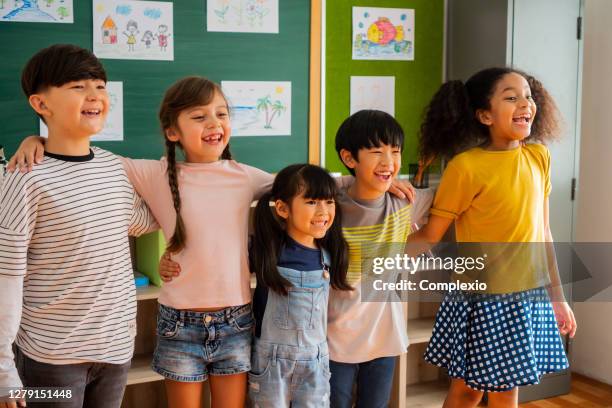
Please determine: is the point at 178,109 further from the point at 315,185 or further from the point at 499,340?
the point at 499,340

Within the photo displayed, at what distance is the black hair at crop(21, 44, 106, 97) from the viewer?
1613 mm

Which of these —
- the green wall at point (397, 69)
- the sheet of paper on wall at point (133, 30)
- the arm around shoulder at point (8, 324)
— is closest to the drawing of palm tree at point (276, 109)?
the green wall at point (397, 69)

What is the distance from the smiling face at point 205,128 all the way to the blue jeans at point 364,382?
0.67 metres

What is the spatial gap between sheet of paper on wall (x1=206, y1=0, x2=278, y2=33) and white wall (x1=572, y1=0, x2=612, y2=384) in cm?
162

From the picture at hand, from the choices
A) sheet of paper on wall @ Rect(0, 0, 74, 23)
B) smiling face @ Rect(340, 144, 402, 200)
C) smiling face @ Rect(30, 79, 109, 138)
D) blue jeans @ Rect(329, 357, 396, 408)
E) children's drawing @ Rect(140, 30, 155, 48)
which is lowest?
blue jeans @ Rect(329, 357, 396, 408)

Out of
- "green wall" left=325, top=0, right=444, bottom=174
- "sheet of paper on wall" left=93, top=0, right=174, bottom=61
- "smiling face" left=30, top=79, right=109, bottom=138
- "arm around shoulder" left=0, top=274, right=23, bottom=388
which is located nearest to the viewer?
"arm around shoulder" left=0, top=274, right=23, bottom=388

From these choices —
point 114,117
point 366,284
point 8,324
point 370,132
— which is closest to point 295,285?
point 366,284

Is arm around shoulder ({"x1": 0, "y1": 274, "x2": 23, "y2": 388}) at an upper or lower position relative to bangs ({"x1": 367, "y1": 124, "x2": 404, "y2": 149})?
lower

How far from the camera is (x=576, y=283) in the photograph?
143 inches

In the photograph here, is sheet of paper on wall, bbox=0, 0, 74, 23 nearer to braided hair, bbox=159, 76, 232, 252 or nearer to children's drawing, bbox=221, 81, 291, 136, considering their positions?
children's drawing, bbox=221, 81, 291, 136

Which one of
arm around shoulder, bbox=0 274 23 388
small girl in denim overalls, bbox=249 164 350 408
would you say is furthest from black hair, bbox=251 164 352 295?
arm around shoulder, bbox=0 274 23 388

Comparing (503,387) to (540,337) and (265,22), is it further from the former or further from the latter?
(265,22)

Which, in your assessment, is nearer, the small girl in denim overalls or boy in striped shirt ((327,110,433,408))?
the small girl in denim overalls

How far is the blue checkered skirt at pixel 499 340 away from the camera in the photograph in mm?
2057
